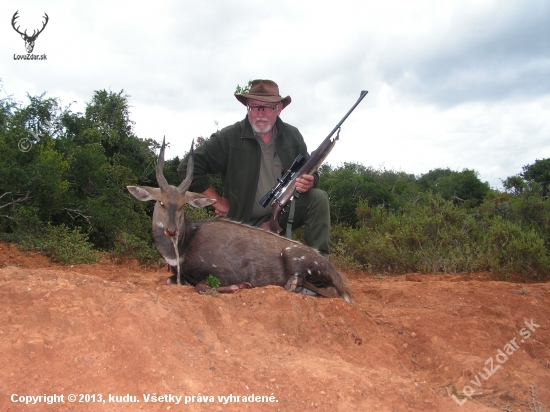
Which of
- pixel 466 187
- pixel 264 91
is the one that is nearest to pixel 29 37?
pixel 264 91

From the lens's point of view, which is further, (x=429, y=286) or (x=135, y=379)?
(x=429, y=286)

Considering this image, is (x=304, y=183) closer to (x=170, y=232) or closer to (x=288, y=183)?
(x=288, y=183)

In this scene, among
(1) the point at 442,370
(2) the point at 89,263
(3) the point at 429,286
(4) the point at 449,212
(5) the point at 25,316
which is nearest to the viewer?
(5) the point at 25,316

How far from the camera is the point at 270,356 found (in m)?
3.08

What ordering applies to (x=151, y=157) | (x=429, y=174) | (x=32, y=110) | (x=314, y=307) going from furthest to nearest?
1. (x=429, y=174)
2. (x=151, y=157)
3. (x=32, y=110)
4. (x=314, y=307)

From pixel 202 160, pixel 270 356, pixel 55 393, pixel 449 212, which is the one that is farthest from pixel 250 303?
pixel 449 212

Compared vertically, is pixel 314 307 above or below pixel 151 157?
below

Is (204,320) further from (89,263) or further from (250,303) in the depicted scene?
(89,263)

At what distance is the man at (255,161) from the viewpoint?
21.1ft

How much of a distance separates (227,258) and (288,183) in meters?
1.51

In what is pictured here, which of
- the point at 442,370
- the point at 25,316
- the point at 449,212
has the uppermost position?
the point at 449,212

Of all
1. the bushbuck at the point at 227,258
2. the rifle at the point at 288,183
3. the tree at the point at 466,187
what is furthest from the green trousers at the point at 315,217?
the tree at the point at 466,187

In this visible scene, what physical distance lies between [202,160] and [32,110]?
30.7 ft

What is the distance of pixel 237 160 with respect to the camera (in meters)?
6.60
